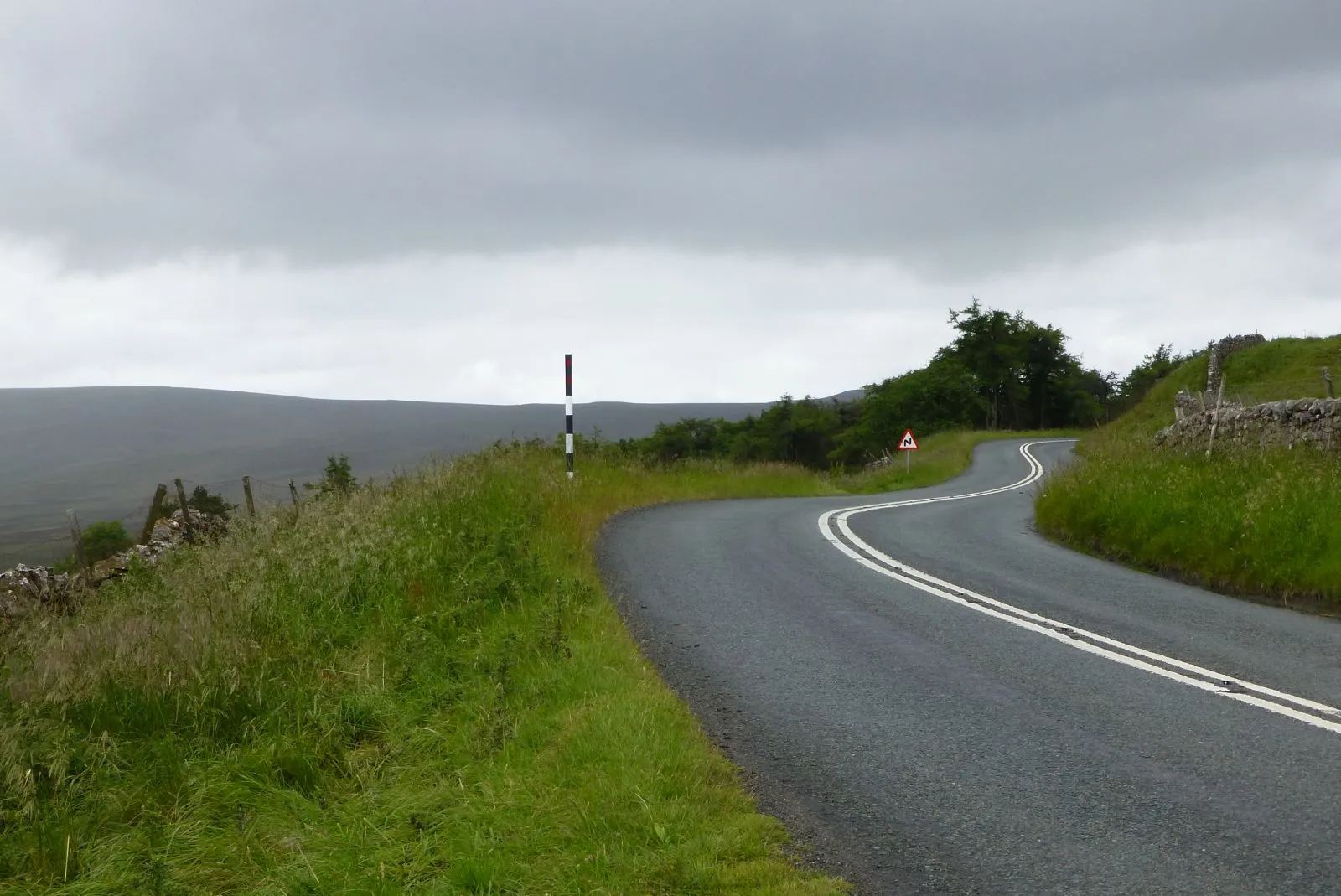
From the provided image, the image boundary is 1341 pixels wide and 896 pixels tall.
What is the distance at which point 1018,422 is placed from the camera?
88250 millimetres

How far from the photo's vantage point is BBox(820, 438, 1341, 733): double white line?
19.2 ft

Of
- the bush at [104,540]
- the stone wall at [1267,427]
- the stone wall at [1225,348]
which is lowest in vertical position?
the bush at [104,540]

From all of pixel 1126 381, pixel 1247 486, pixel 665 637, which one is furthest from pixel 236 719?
pixel 1126 381

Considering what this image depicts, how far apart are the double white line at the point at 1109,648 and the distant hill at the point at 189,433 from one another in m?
58.4

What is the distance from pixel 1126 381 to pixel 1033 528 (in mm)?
105648

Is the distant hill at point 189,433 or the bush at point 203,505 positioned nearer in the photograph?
the bush at point 203,505

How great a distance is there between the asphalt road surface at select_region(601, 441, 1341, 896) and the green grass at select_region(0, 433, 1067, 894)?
47 cm

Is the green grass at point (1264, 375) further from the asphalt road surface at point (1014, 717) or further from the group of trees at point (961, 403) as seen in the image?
the group of trees at point (961, 403)

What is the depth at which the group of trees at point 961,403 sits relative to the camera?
8525 cm

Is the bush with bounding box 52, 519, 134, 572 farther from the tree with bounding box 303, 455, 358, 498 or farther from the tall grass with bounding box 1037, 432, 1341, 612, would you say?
the tall grass with bounding box 1037, 432, 1341, 612

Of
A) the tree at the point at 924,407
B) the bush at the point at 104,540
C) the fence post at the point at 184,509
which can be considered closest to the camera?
the fence post at the point at 184,509

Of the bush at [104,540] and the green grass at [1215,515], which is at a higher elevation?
the green grass at [1215,515]

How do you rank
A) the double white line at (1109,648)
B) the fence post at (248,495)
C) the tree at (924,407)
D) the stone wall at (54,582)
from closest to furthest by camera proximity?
1. the double white line at (1109,648)
2. the stone wall at (54,582)
3. the fence post at (248,495)
4. the tree at (924,407)

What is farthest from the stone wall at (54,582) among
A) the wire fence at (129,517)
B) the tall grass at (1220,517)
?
the tall grass at (1220,517)
